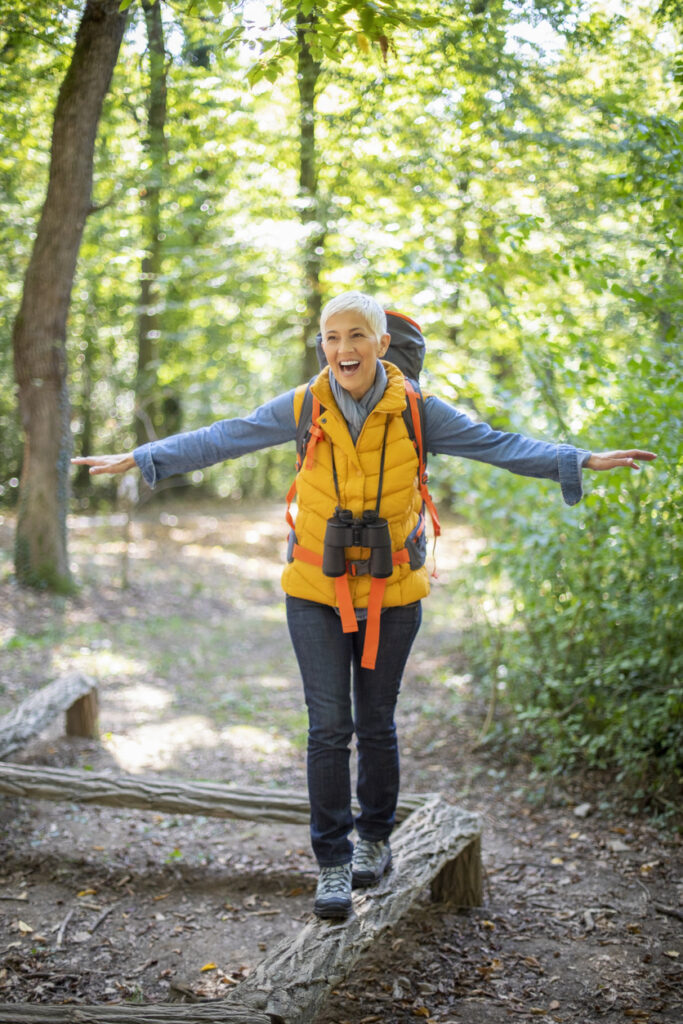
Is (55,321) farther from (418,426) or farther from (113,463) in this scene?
(418,426)

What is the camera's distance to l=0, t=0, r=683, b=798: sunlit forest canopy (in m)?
3.41

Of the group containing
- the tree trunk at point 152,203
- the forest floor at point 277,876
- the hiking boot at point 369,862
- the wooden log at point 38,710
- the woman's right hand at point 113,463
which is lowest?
the forest floor at point 277,876

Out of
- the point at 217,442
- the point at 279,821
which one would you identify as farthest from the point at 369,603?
the point at 279,821

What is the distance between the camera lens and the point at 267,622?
27.8 ft

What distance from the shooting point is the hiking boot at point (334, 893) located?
8.63ft

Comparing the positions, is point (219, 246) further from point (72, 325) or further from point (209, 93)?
point (209, 93)

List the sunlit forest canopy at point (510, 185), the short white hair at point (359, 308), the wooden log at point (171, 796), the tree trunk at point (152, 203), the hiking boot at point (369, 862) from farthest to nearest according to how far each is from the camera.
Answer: the tree trunk at point (152, 203), the wooden log at point (171, 796), the sunlit forest canopy at point (510, 185), the hiking boot at point (369, 862), the short white hair at point (359, 308)

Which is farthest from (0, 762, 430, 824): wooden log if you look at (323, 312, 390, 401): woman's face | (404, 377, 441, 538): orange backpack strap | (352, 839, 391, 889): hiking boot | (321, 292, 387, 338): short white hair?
(321, 292, 387, 338): short white hair

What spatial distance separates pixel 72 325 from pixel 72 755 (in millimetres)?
6857

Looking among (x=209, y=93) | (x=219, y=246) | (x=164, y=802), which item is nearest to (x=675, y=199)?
(x=209, y=93)

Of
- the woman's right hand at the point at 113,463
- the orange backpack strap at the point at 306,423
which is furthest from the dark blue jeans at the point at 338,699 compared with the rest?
the woman's right hand at the point at 113,463

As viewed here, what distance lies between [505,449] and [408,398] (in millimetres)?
368

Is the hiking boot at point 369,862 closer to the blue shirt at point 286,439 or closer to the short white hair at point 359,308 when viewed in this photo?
the blue shirt at point 286,439

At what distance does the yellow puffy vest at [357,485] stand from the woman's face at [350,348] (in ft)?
0.23
